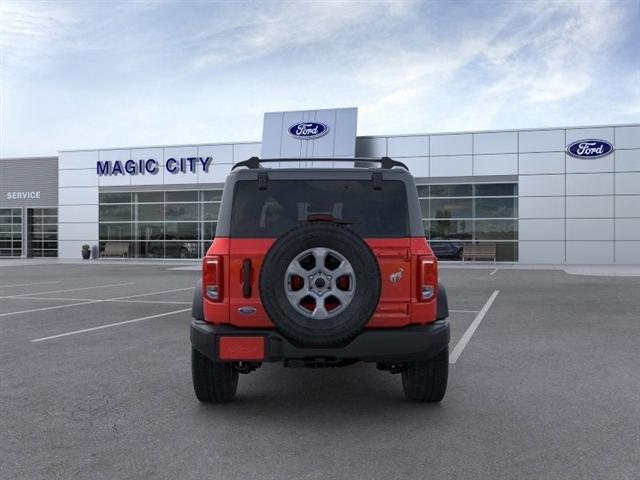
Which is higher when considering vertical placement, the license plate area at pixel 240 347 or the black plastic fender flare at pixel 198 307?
the black plastic fender flare at pixel 198 307

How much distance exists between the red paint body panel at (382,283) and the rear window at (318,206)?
0.11 metres

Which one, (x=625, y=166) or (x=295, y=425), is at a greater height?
(x=625, y=166)

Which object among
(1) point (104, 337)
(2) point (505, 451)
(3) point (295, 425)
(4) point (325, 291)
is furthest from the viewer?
(1) point (104, 337)

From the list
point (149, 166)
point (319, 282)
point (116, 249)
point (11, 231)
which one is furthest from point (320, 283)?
point (11, 231)

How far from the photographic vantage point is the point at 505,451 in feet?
12.7

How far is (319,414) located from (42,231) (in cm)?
3720

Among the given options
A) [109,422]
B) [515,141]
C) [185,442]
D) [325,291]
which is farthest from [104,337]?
[515,141]

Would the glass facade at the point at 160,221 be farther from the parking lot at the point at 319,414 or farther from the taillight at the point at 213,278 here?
the taillight at the point at 213,278

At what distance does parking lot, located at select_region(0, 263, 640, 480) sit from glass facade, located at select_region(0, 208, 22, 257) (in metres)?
33.1

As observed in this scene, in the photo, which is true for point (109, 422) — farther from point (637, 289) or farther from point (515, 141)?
point (515, 141)

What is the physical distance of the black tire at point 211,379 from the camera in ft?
15.6

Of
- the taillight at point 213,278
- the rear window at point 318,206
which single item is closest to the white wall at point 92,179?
the rear window at point 318,206

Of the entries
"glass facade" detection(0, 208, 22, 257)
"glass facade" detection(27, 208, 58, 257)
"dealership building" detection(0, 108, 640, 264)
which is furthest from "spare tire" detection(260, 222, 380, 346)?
"glass facade" detection(0, 208, 22, 257)

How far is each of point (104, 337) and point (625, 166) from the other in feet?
83.3
